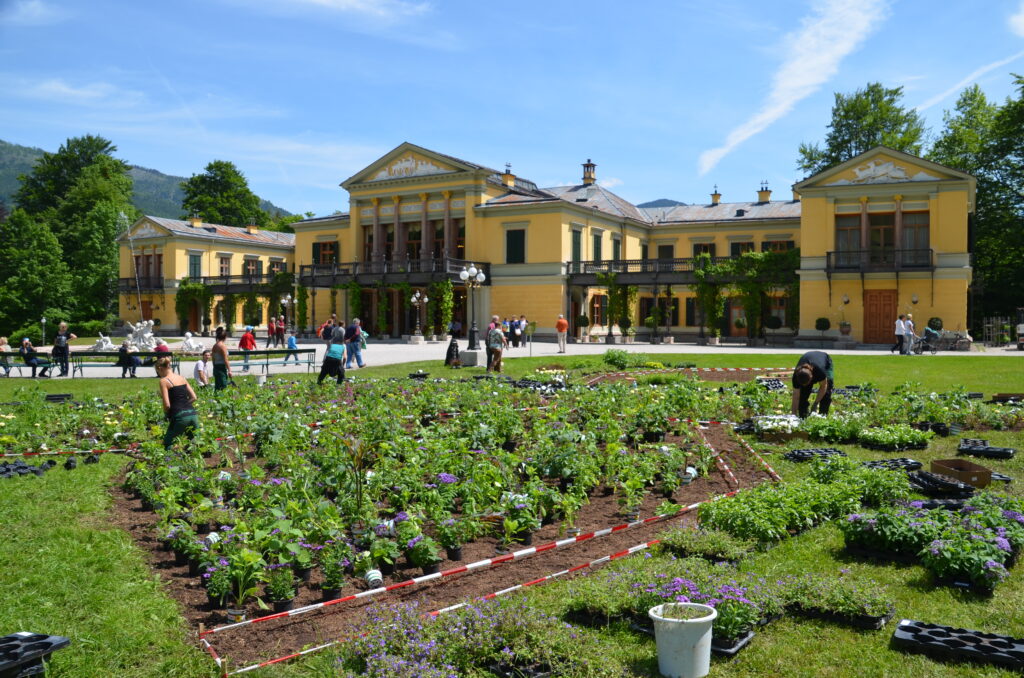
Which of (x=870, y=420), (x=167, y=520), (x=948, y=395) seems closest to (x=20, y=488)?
(x=167, y=520)

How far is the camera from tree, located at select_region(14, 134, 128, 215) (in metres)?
76.6

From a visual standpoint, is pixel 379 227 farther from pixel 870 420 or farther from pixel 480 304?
pixel 870 420

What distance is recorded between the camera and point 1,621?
4809 mm

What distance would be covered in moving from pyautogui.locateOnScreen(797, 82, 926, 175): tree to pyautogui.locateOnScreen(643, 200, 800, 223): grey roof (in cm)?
688

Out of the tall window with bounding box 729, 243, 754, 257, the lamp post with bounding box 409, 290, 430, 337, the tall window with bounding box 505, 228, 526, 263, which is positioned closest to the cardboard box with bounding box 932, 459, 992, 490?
the lamp post with bounding box 409, 290, 430, 337

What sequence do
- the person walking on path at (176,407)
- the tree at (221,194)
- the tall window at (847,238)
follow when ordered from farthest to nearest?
the tree at (221,194) → the tall window at (847,238) → the person walking on path at (176,407)

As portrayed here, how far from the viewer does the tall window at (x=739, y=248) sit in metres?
48.1

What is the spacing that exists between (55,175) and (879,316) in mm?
76648

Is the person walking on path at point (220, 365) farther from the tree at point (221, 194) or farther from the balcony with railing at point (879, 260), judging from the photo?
the tree at point (221, 194)

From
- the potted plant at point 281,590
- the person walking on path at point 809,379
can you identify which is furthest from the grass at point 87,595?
the person walking on path at point 809,379

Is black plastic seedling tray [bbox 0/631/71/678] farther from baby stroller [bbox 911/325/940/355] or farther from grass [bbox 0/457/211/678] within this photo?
baby stroller [bbox 911/325/940/355]

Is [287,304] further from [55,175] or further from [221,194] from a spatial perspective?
[55,175]

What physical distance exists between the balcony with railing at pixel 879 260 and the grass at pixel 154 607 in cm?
3100

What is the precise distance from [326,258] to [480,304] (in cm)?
1276
